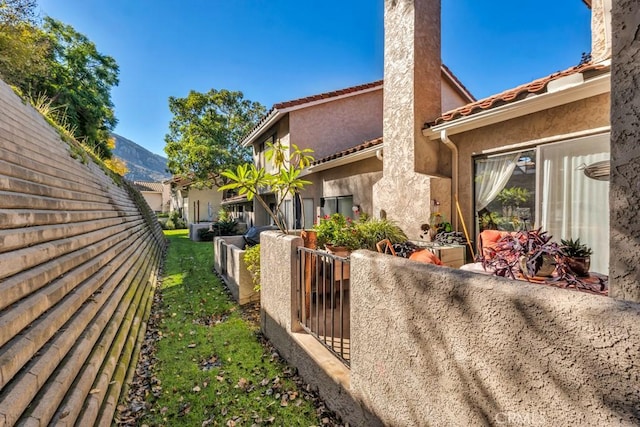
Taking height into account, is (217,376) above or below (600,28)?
below

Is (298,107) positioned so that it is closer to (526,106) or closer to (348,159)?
(348,159)

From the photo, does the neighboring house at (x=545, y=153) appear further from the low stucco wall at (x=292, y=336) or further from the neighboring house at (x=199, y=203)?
the neighboring house at (x=199, y=203)

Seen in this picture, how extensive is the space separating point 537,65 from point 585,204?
745 centimetres

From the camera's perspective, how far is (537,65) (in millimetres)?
9641

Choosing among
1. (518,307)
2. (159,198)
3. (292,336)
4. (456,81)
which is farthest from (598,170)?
(159,198)

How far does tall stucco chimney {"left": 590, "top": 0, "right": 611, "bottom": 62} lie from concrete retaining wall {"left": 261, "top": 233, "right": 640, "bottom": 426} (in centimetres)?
622

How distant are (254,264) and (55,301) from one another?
354 cm

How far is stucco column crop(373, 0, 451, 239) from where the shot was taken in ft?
21.6

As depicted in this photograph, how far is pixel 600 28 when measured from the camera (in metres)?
5.58

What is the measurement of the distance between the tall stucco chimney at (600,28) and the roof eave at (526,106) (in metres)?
1.58

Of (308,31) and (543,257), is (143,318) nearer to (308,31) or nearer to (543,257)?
(543,257)

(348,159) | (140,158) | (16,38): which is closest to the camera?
(348,159)

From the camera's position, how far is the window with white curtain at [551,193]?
4.52 m

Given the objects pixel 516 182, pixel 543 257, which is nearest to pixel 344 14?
pixel 516 182
